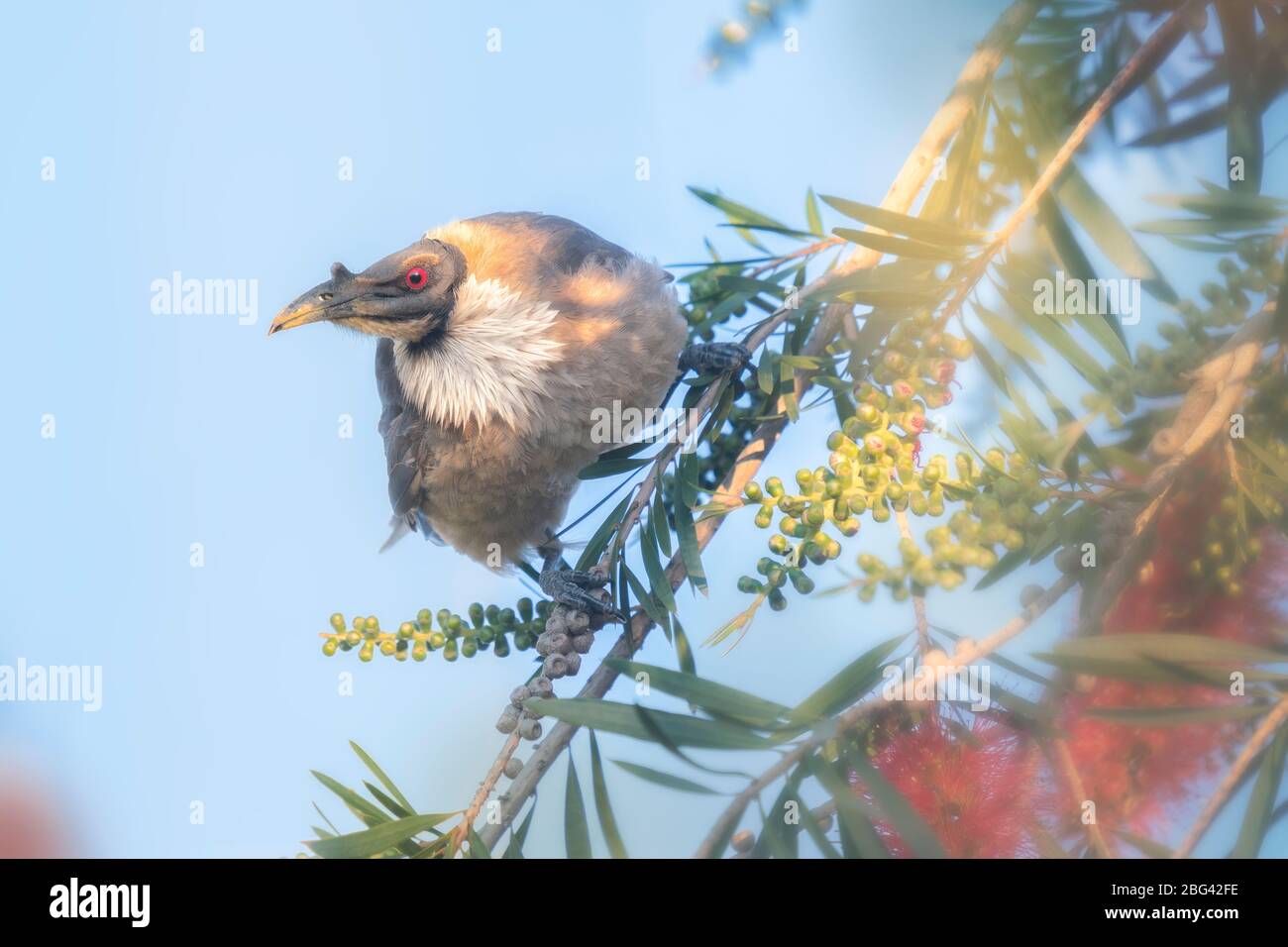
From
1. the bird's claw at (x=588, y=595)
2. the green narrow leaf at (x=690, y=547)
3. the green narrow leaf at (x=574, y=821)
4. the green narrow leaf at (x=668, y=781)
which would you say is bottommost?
the green narrow leaf at (x=574, y=821)

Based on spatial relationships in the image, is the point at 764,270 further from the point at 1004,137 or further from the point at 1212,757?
the point at 1212,757

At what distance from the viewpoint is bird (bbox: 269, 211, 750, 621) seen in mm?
1657

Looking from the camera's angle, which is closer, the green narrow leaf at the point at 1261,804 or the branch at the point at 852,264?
the green narrow leaf at the point at 1261,804

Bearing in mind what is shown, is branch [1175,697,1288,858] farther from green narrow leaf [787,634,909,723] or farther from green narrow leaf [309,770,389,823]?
green narrow leaf [309,770,389,823]

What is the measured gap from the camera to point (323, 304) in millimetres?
1565

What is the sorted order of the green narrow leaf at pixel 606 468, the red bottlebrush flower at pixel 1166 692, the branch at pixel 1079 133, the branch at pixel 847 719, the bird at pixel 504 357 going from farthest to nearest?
the bird at pixel 504 357
the green narrow leaf at pixel 606 468
the branch at pixel 1079 133
the red bottlebrush flower at pixel 1166 692
the branch at pixel 847 719

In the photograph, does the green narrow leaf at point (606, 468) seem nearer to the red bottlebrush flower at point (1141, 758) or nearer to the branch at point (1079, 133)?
the branch at point (1079, 133)

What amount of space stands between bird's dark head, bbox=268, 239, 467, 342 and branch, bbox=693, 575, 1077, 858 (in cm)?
95

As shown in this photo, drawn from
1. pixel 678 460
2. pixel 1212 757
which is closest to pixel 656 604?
pixel 678 460

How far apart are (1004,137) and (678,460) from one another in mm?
628

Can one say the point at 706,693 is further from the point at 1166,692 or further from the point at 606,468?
the point at 1166,692

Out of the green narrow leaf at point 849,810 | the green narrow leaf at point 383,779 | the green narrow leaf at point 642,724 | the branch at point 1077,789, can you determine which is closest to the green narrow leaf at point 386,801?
the green narrow leaf at point 383,779

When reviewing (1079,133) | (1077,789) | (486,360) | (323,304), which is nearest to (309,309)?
(323,304)

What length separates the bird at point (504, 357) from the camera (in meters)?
1.66
